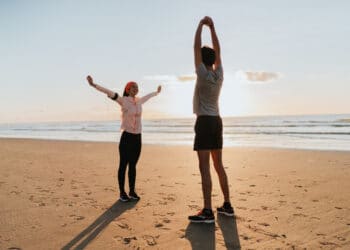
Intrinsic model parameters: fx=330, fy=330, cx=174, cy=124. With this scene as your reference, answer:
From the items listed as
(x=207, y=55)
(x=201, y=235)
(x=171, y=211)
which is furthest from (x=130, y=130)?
(x=201, y=235)

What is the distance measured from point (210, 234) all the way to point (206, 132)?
1.24 metres

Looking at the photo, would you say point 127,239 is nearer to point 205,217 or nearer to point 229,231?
point 205,217

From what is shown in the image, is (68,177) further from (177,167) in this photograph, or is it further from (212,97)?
(212,97)

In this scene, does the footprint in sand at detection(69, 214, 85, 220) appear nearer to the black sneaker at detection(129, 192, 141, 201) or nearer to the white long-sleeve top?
the black sneaker at detection(129, 192, 141, 201)

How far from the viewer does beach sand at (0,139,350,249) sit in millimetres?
3744

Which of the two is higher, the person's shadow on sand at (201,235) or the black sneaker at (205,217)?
the black sneaker at (205,217)

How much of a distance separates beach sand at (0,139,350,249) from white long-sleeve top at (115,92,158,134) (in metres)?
1.26

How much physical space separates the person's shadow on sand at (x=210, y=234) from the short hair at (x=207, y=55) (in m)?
2.09

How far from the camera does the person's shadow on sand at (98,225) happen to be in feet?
12.2

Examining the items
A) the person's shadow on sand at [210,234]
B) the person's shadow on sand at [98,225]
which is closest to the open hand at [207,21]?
the person's shadow on sand at [210,234]

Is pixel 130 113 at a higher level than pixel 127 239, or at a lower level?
higher

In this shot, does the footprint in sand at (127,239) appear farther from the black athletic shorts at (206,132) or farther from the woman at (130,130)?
the woman at (130,130)

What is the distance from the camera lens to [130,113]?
5.63 m

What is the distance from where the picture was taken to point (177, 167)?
31.0 ft
